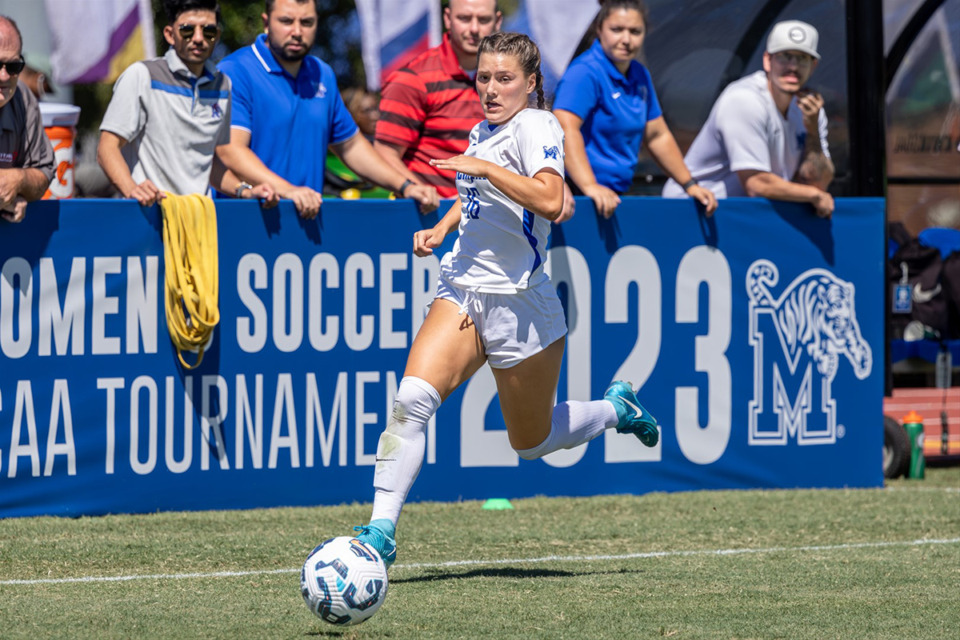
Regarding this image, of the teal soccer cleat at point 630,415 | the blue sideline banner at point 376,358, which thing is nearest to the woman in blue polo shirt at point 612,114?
the blue sideline banner at point 376,358

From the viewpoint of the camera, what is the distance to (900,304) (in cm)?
1090

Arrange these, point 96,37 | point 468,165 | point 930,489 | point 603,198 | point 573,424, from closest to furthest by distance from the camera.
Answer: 1. point 468,165
2. point 573,424
3. point 603,198
4. point 930,489
5. point 96,37

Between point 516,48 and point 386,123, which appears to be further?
point 386,123

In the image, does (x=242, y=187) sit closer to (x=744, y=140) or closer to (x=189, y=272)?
(x=189, y=272)

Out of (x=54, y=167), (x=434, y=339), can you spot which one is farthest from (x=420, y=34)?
(x=434, y=339)

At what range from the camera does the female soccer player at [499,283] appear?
5332mm

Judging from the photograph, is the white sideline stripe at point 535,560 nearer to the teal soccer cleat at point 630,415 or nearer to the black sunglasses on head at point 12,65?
the teal soccer cleat at point 630,415

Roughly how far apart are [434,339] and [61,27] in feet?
19.8

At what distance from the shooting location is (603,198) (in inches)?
320

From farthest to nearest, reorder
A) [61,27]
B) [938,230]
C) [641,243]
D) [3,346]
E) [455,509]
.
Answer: [938,230] → [61,27] → [641,243] → [455,509] → [3,346]

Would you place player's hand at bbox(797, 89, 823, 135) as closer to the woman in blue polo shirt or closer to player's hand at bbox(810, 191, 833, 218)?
player's hand at bbox(810, 191, 833, 218)

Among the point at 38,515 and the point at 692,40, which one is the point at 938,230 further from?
the point at 38,515

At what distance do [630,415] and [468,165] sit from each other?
172 cm

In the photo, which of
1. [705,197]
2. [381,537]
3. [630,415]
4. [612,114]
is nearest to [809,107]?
[705,197]
